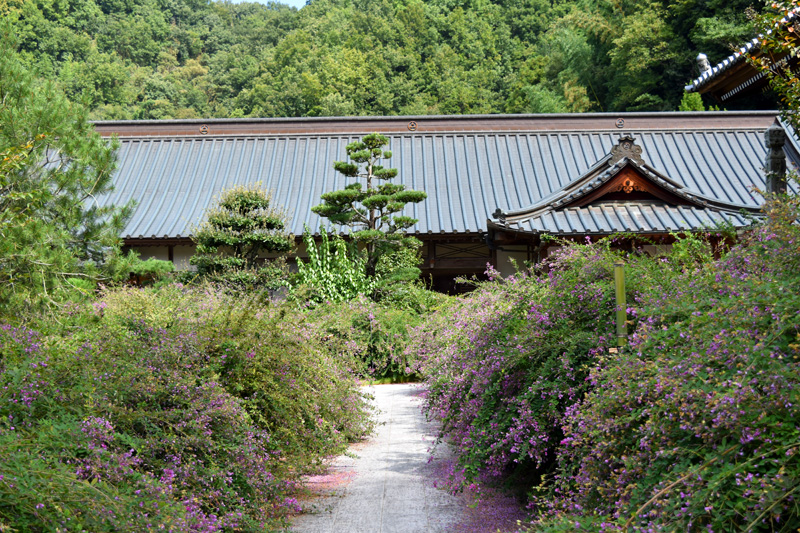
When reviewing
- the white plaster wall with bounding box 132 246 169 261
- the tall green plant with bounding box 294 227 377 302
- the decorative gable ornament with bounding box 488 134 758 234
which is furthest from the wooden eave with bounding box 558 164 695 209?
the white plaster wall with bounding box 132 246 169 261

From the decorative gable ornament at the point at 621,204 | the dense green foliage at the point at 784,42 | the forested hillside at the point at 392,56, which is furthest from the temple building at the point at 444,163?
the dense green foliage at the point at 784,42

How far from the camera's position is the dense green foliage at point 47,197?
673 cm

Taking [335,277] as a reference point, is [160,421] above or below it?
below

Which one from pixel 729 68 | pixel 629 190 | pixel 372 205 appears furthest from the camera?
pixel 372 205

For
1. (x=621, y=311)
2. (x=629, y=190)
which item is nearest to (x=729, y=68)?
(x=621, y=311)

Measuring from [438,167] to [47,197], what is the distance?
10096 mm

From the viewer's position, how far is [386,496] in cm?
488

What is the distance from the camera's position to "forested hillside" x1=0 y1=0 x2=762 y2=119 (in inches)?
959

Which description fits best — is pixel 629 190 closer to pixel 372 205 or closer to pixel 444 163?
pixel 372 205

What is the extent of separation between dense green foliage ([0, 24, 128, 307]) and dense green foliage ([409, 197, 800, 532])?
4188 mm

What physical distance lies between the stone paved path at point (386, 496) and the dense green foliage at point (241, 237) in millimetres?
4447

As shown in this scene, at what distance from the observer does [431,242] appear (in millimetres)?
14156

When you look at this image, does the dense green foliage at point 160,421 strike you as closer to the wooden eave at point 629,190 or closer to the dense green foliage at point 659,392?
the dense green foliage at point 659,392

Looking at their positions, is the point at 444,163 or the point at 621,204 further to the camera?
the point at 444,163
